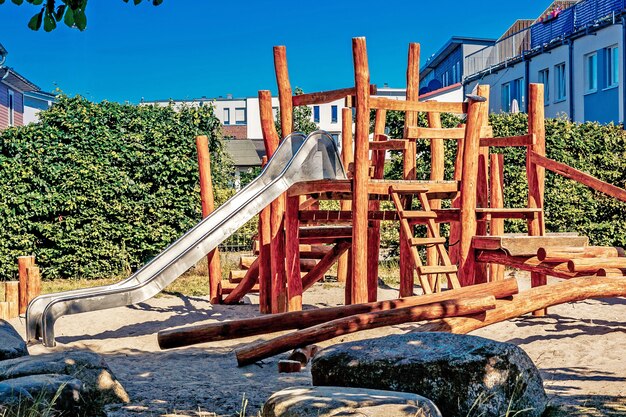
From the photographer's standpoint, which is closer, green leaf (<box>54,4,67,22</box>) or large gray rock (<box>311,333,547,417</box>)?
Answer: green leaf (<box>54,4,67,22</box>)

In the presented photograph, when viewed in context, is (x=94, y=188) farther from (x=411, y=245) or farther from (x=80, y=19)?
(x=80, y=19)

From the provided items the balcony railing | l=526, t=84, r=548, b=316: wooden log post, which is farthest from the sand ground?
the balcony railing

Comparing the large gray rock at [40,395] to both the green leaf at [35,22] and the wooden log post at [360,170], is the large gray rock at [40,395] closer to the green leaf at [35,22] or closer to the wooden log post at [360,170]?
the green leaf at [35,22]

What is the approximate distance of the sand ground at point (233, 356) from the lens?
6.55 meters

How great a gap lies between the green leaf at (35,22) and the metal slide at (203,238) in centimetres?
507

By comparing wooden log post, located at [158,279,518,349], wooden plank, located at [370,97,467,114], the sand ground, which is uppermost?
wooden plank, located at [370,97,467,114]

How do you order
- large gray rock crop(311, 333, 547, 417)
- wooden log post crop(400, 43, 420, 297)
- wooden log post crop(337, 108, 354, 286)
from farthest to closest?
1. wooden log post crop(337, 108, 354, 286)
2. wooden log post crop(400, 43, 420, 297)
3. large gray rock crop(311, 333, 547, 417)

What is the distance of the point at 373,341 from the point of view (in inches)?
245

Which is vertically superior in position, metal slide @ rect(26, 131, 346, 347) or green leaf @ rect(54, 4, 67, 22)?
green leaf @ rect(54, 4, 67, 22)

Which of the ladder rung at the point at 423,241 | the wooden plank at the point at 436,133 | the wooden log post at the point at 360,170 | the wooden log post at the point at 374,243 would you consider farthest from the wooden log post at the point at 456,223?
the wooden log post at the point at 360,170

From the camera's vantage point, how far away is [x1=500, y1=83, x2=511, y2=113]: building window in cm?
3802

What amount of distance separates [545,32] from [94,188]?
78.9 ft

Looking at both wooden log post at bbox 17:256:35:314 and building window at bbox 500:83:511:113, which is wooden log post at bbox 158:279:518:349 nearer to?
wooden log post at bbox 17:256:35:314

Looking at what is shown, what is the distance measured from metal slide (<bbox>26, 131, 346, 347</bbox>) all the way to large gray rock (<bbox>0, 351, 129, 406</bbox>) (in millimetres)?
2910
